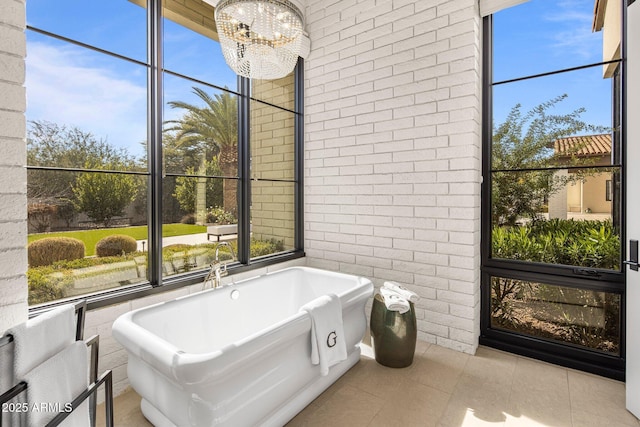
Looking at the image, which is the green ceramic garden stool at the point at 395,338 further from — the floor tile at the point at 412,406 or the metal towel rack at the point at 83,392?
the metal towel rack at the point at 83,392

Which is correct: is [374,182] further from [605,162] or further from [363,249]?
[605,162]

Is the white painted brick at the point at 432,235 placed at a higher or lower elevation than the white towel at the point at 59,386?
higher

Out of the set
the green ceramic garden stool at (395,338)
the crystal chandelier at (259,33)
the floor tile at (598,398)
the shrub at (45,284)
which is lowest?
the floor tile at (598,398)

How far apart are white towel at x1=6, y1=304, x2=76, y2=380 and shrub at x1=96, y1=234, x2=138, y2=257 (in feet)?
A: 3.18

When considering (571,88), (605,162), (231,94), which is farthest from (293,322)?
(571,88)

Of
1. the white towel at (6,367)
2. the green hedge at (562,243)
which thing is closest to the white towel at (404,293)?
the green hedge at (562,243)

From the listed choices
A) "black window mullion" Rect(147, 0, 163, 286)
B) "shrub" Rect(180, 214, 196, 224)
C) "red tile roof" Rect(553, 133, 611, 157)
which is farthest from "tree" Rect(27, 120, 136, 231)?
"red tile roof" Rect(553, 133, 611, 157)

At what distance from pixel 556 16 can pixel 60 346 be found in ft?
12.0

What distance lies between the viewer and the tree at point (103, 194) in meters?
2.06

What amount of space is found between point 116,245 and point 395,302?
200 centimetres

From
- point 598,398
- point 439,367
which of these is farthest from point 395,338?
point 598,398

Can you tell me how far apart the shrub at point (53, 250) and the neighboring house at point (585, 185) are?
3403 millimetres

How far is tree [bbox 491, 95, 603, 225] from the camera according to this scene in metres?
2.50

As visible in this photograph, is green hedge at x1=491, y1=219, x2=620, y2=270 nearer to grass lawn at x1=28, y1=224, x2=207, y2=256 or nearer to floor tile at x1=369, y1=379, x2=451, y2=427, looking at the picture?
floor tile at x1=369, y1=379, x2=451, y2=427
